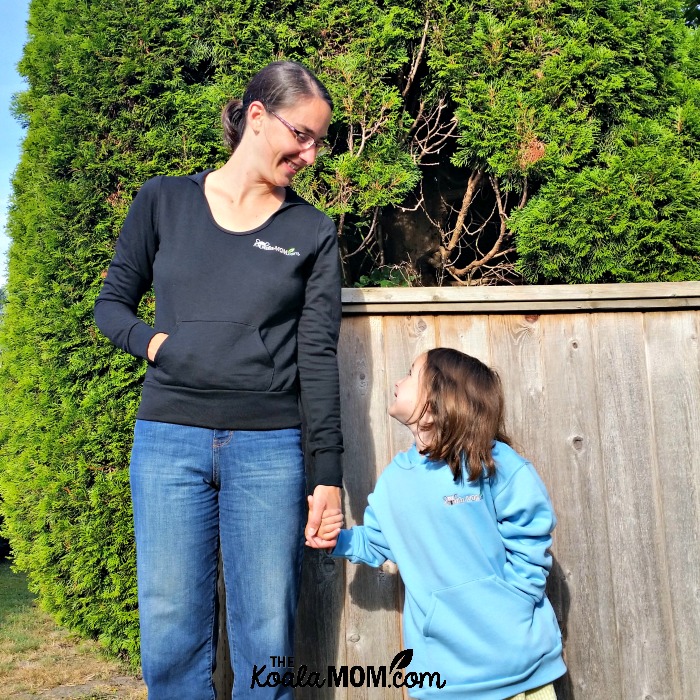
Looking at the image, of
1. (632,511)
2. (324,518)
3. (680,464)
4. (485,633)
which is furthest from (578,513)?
(324,518)

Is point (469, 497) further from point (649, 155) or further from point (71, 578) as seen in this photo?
point (71, 578)

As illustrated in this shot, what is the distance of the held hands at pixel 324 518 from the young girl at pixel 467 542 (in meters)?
0.01

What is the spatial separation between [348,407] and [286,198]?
801mm

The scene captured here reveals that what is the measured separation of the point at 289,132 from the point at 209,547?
115cm

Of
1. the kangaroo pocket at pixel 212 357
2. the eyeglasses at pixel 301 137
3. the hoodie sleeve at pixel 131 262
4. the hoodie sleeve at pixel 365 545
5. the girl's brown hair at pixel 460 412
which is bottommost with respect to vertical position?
the hoodie sleeve at pixel 365 545

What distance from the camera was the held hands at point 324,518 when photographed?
191 cm

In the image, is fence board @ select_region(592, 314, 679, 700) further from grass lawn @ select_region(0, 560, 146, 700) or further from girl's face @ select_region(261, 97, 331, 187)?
grass lawn @ select_region(0, 560, 146, 700)

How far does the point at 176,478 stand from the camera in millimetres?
1794

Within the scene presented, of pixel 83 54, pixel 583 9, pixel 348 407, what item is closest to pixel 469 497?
pixel 348 407

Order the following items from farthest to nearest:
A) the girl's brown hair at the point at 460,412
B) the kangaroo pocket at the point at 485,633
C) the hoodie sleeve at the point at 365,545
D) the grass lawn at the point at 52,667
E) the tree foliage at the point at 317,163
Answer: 1. the grass lawn at the point at 52,667
2. the tree foliage at the point at 317,163
3. the hoodie sleeve at the point at 365,545
4. the girl's brown hair at the point at 460,412
5. the kangaroo pocket at the point at 485,633

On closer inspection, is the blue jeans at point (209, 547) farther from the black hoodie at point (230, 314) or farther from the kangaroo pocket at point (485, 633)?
the kangaroo pocket at point (485, 633)

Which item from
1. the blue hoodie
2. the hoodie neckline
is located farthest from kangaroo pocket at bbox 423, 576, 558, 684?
the hoodie neckline

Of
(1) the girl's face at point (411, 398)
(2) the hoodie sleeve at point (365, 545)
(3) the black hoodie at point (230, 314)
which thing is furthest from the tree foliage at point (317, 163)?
(2) the hoodie sleeve at point (365, 545)

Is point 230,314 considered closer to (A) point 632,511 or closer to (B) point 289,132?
(B) point 289,132
